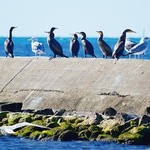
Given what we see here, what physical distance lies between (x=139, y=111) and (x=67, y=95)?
10.9 feet

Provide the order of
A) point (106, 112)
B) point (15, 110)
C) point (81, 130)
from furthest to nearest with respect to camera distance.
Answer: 1. point (15, 110)
2. point (106, 112)
3. point (81, 130)

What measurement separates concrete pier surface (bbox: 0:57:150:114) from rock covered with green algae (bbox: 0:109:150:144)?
2.94m

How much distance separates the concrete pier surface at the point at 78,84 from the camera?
105ft

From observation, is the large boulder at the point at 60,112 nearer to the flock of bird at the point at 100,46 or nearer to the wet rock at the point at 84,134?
the wet rock at the point at 84,134

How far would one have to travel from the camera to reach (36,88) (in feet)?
114

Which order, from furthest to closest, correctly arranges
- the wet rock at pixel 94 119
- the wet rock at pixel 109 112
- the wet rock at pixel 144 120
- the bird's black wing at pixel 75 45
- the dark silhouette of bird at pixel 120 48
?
the bird's black wing at pixel 75 45, the dark silhouette of bird at pixel 120 48, the wet rock at pixel 109 112, the wet rock at pixel 94 119, the wet rock at pixel 144 120

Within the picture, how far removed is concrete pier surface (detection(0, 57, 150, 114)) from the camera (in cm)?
3186

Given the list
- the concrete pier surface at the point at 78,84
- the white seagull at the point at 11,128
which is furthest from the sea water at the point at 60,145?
the concrete pier surface at the point at 78,84

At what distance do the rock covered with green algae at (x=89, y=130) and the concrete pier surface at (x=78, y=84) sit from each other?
2.94 m

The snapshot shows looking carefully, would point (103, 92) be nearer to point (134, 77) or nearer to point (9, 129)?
point (134, 77)

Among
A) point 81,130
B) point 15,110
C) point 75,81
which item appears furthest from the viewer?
point 75,81

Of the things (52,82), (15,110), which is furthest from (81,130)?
(52,82)

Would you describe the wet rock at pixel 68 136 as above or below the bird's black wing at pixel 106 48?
below

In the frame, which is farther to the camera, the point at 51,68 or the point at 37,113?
the point at 51,68
